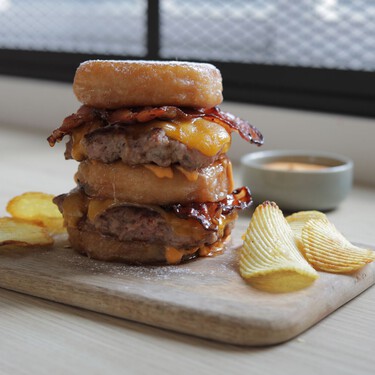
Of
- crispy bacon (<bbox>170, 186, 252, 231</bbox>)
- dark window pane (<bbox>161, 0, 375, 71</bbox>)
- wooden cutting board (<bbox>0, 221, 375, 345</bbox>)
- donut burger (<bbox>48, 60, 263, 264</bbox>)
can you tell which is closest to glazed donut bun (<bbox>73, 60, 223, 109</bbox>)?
donut burger (<bbox>48, 60, 263, 264</bbox>)

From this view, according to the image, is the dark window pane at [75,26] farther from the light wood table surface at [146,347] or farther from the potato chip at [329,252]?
the light wood table surface at [146,347]

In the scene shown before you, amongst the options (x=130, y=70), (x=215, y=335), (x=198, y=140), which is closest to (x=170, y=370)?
(x=215, y=335)

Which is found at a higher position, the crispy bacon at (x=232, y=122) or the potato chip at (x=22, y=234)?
the crispy bacon at (x=232, y=122)

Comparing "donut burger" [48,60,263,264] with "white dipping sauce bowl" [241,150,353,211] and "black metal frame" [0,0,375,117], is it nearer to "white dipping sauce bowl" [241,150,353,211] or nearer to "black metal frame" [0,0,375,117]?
"white dipping sauce bowl" [241,150,353,211]

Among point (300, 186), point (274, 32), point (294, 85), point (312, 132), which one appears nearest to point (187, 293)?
point (300, 186)

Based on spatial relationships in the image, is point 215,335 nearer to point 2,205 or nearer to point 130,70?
point 130,70

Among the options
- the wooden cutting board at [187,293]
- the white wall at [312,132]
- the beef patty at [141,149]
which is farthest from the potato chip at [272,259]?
the white wall at [312,132]
